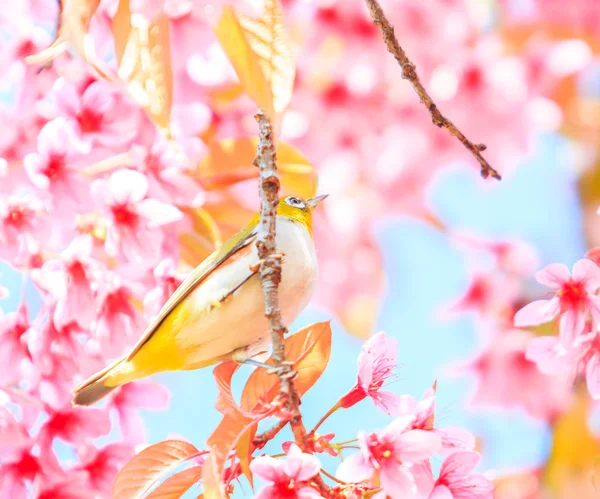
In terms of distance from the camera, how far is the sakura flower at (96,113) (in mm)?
1661

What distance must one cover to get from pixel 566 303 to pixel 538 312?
50mm

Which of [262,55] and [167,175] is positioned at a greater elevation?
[262,55]

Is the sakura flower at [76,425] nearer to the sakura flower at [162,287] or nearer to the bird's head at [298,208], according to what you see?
the sakura flower at [162,287]

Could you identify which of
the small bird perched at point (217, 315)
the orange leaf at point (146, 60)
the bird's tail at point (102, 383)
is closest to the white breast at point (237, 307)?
the small bird perched at point (217, 315)

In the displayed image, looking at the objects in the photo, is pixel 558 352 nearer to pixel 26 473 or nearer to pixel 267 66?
pixel 267 66

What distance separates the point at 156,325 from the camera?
1374 millimetres

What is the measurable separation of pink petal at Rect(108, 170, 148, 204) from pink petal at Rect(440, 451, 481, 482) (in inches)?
32.2

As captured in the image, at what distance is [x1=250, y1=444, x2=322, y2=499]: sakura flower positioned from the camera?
3.38 ft

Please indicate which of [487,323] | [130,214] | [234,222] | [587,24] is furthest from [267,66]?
[587,24]

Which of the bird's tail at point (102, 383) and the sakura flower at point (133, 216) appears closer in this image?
the bird's tail at point (102, 383)

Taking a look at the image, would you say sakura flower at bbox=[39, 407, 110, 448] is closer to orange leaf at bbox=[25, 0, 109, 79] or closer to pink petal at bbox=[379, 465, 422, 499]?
pink petal at bbox=[379, 465, 422, 499]

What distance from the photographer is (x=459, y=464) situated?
112 cm

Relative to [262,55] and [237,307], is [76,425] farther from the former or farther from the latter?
[262,55]

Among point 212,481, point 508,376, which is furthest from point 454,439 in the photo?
point 508,376
